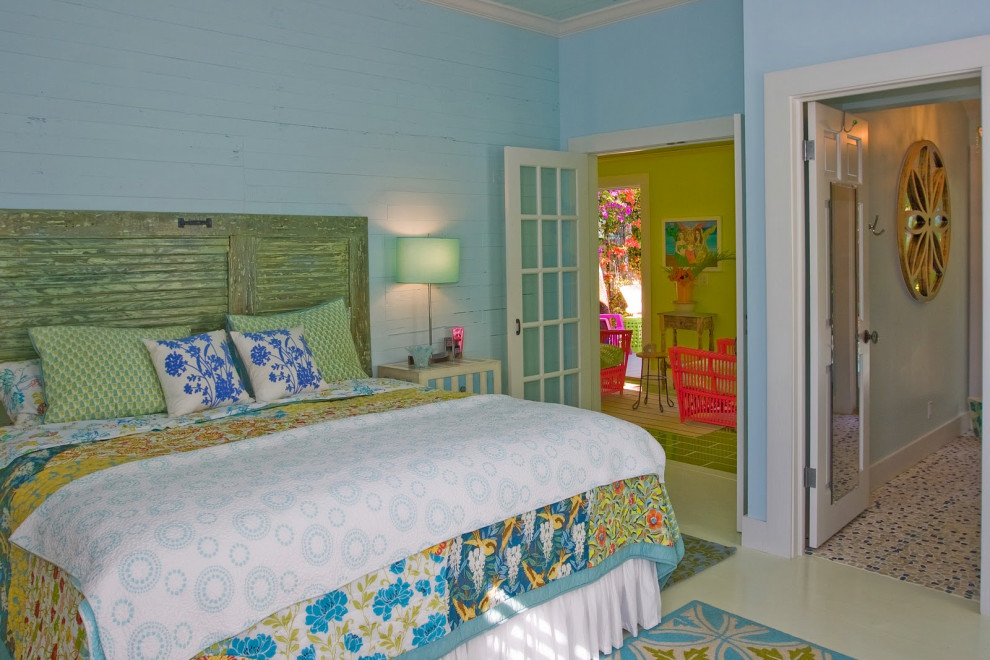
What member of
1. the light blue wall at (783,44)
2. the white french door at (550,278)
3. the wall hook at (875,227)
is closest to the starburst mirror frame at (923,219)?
the wall hook at (875,227)

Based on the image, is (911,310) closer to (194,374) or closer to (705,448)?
(705,448)

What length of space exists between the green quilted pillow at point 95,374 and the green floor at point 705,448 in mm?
3518

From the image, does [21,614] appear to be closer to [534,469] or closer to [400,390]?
[534,469]

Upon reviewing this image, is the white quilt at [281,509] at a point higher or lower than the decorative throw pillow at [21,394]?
lower

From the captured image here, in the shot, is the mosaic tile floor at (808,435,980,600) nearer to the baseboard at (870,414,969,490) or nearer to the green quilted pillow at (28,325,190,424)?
the baseboard at (870,414,969,490)

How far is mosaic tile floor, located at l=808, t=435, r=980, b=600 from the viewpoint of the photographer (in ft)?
11.8

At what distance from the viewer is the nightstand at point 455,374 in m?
4.32

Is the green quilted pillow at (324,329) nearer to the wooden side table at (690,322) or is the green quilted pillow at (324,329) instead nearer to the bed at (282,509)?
the bed at (282,509)

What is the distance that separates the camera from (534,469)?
264 cm

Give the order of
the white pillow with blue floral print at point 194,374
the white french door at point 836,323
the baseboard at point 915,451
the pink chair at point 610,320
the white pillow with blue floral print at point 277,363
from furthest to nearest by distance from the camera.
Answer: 1. the pink chair at point 610,320
2. the baseboard at point 915,451
3. the white french door at point 836,323
4. the white pillow with blue floral print at point 277,363
5. the white pillow with blue floral print at point 194,374

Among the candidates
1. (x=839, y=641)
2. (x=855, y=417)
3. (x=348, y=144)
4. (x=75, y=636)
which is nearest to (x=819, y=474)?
(x=855, y=417)

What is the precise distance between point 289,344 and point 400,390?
523 mm

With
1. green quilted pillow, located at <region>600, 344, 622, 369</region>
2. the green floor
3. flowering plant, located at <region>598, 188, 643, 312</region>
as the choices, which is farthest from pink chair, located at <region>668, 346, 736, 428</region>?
flowering plant, located at <region>598, 188, 643, 312</region>

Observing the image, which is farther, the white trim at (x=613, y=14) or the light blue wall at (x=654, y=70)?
the white trim at (x=613, y=14)
